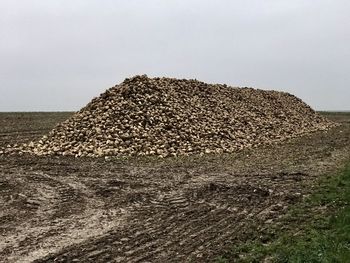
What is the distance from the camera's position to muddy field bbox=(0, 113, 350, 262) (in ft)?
21.5

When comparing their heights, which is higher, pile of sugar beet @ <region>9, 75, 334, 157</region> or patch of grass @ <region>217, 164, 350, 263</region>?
pile of sugar beet @ <region>9, 75, 334, 157</region>

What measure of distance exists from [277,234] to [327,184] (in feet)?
11.9

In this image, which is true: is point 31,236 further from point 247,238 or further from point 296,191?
point 296,191

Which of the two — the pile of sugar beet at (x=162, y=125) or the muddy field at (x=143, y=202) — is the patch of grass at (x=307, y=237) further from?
the pile of sugar beet at (x=162, y=125)

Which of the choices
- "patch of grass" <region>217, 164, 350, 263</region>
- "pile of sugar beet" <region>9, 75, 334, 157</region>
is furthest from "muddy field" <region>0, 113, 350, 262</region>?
"pile of sugar beet" <region>9, 75, 334, 157</region>

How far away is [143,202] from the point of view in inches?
372

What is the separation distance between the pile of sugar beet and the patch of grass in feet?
27.4

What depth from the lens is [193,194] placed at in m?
9.98

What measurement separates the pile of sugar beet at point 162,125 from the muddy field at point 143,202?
1435mm

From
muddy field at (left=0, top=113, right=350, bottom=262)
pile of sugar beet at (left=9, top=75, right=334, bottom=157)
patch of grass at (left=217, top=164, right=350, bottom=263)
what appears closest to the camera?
patch of grass at (left=217, top=164, right=350, bottom=263)

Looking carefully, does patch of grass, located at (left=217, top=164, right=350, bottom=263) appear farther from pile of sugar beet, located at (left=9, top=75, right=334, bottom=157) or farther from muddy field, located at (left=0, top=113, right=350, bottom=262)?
pile of sugar beet, located at (left=9, top=75, right=334, bottom=157)

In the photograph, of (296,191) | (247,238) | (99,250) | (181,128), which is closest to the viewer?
(99,250)

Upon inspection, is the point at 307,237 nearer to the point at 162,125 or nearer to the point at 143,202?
the point at 143,202

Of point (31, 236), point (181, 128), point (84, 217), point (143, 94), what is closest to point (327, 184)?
point (84, 217)
